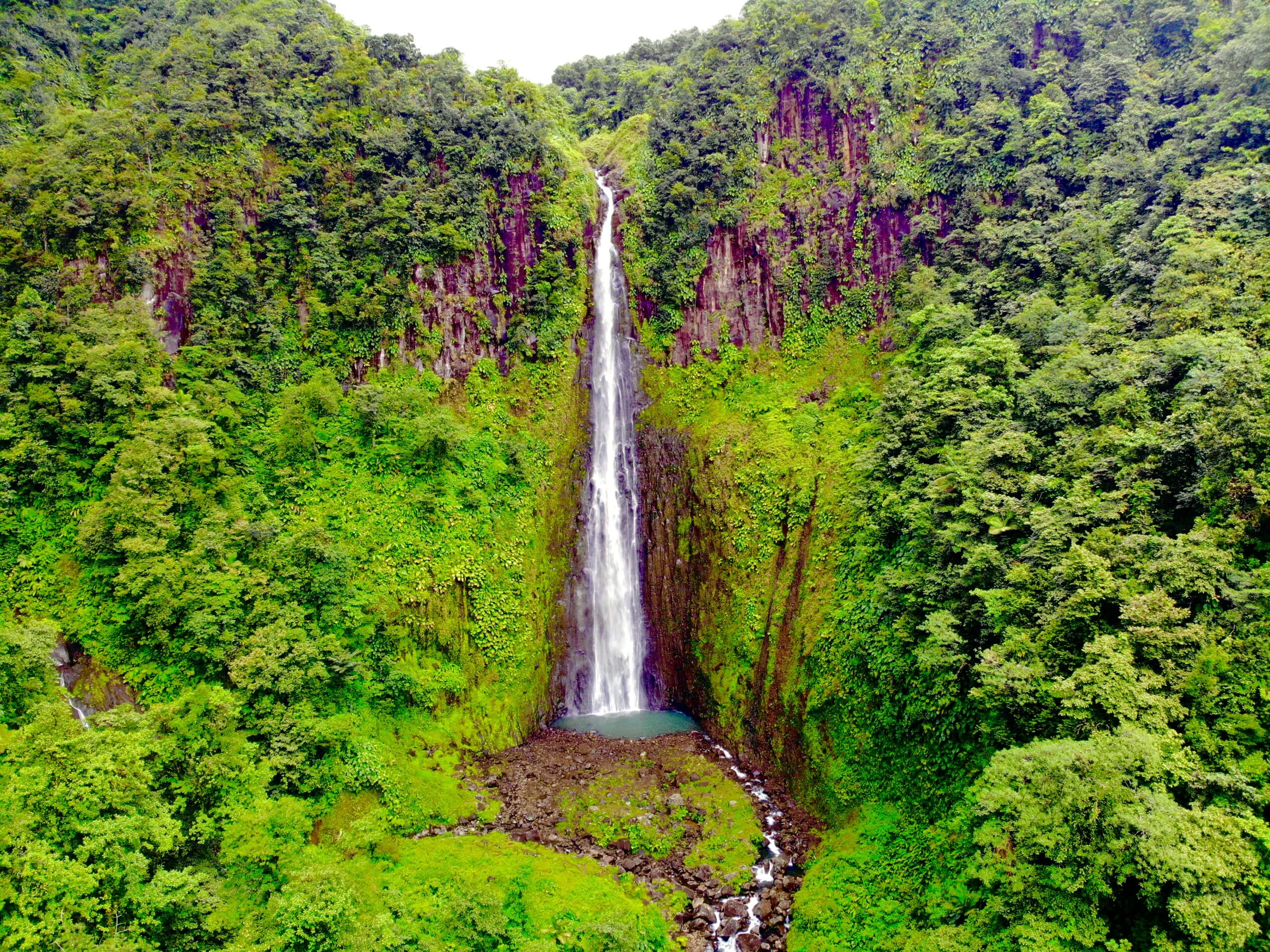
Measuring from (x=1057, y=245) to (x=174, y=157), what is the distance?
2982cm

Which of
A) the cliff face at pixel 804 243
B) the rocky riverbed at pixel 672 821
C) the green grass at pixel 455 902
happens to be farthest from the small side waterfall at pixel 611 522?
the green grass at pixel 455 902

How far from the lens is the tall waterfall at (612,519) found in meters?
22.8

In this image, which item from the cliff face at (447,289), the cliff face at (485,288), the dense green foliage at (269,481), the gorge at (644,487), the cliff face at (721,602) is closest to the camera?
the gorge at (644,487)

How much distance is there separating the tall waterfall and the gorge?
187mm

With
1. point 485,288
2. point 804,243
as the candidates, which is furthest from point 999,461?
point 485,288

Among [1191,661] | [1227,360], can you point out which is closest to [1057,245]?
[1227,360]

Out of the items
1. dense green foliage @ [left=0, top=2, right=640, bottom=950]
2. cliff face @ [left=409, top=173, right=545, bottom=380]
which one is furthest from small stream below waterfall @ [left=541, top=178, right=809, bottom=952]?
cliff face @ [left=409, top=173, right=545, bottom=380]

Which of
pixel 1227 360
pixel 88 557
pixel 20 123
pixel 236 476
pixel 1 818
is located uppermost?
pixel 20 123

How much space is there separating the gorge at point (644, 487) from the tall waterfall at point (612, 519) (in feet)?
0.61

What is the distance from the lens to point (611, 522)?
24.4 m

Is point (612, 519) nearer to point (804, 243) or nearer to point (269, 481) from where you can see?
point (269, 481)

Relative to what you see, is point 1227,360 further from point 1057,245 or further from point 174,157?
point 174,157

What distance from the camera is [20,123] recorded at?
24.5 metres

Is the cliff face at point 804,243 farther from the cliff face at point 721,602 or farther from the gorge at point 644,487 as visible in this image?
the cliff face at point 721,602
